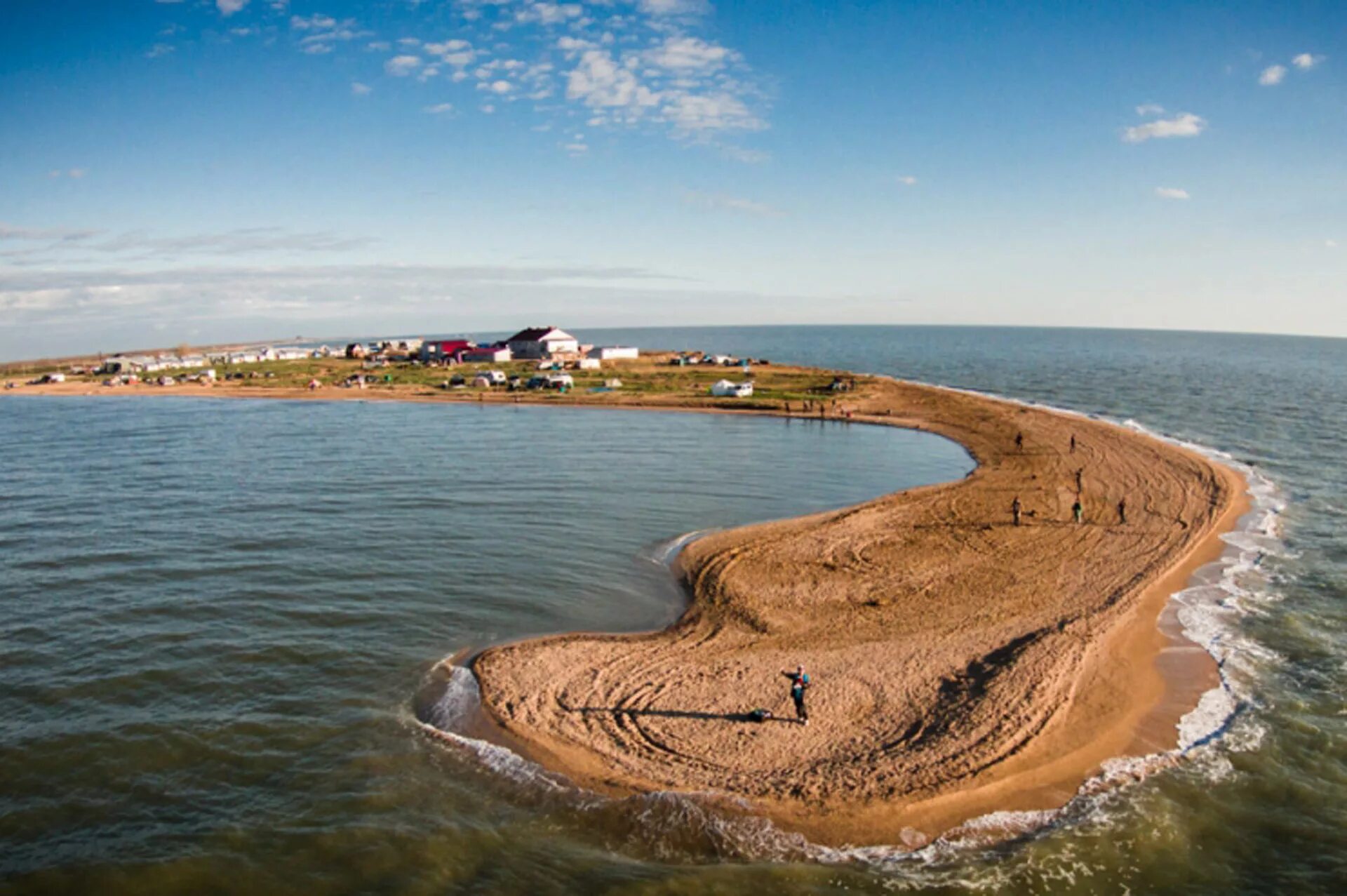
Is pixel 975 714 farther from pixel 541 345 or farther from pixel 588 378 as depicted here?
pixel 541 345

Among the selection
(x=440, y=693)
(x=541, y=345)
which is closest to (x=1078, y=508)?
(x=440, y=693)

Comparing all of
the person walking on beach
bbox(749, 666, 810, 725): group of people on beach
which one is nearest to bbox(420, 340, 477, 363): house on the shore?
bbox(749, 666, 810, 725): group of people on beach

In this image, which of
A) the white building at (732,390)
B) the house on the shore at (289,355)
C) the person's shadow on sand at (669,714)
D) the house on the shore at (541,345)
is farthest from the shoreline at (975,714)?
the house on the shore at (289,355)

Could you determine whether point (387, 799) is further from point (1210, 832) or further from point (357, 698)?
point (1210, 832)


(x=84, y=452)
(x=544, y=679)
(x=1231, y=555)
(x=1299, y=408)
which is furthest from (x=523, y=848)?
(x=1299, y=408)

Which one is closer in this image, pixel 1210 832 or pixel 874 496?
pixel 1210 832
